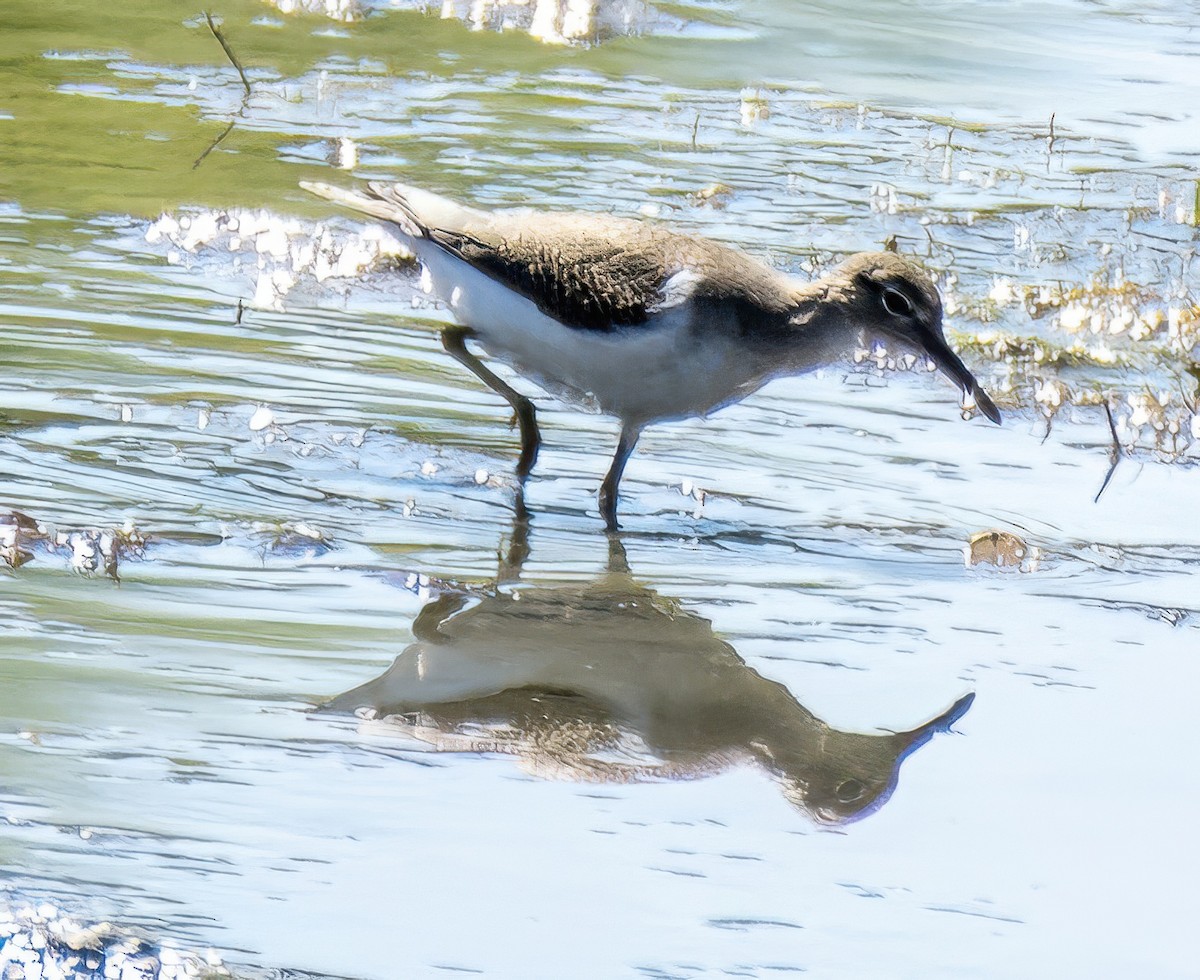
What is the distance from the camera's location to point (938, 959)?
3.40 metres

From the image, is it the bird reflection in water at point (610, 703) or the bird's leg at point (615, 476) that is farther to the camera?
the bird's leg at point (615, 476)

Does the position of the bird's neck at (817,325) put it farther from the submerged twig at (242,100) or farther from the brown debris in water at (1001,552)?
the submerged twig at (242,100)

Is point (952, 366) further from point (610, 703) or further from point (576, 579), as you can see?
point (610, 703)

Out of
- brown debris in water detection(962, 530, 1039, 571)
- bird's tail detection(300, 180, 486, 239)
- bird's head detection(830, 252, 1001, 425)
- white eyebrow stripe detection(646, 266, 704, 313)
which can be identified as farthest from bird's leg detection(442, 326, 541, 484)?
brown debris in water detection(962, 530, 1039, 571)

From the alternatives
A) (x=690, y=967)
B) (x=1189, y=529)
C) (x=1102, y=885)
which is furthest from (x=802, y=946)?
(x=1189, y=529)

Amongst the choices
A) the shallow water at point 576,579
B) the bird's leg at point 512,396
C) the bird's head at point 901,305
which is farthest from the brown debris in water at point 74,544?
the bird's head at point 901,305

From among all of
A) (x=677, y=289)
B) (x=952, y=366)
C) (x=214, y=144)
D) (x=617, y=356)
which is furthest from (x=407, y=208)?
(x=214, y=144)

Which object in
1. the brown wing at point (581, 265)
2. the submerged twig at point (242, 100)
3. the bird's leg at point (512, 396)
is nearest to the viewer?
the brown wing at point (581, 265)

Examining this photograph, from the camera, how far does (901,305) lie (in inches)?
222

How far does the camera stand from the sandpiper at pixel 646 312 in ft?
17.9

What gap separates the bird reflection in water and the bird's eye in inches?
52.2

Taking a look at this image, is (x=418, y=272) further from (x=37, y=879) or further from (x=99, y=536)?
(x=37, y=879)

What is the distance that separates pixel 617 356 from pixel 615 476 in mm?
414

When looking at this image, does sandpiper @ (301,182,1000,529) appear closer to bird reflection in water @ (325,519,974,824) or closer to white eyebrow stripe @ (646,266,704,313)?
white eyebrow stripe @ (646,266,704,313)
